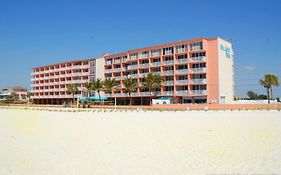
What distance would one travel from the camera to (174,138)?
15.1m

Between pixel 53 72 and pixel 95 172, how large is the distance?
349ft

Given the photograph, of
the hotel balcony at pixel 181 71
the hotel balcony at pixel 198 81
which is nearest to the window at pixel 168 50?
the hotel balcony at pixel 181 71

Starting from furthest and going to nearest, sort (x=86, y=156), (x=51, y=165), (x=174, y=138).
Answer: (x=174, y=138)
(x=86, y=156)
(x=51, y=165)

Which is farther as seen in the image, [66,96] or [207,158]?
[66,96]

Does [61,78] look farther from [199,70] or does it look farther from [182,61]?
[199,70]

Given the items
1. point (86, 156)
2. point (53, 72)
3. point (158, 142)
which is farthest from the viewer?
point (53, 72)

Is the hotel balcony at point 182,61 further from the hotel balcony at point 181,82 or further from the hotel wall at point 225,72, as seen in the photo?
the hotel wall at point 225,72

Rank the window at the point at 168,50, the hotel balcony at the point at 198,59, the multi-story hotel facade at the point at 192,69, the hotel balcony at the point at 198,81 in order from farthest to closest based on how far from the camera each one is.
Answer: the window at the point at 168,50, the hotel balcony at the point at 198,59, the multi-story hotel facade at the point at 192,69, the hotel balcony at the point at 198,81

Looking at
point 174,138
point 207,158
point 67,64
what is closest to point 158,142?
point 174,138

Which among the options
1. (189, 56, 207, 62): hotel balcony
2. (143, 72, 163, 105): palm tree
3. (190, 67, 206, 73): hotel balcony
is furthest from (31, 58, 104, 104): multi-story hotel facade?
(190, 67, 206, 73): hotel balcony

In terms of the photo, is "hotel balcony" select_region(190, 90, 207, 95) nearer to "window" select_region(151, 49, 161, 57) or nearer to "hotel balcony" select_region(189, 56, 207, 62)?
"hotel balcony" select_region(189, 56, 207, 62)

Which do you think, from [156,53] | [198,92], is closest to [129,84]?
[156,53]

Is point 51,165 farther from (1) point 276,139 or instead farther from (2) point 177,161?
(1) point 276,139

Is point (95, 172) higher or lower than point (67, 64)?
lower
